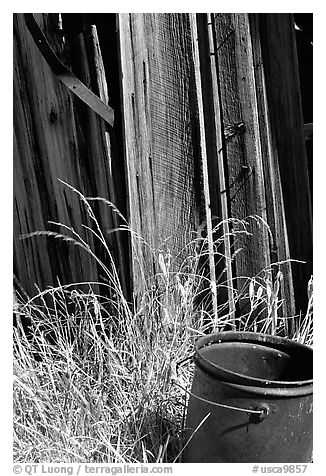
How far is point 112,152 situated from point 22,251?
0.80m

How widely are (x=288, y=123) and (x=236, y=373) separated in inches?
60.2

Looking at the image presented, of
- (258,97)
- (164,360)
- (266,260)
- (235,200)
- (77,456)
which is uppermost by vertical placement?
(258,97)

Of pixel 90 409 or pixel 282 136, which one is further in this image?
pixel 282 136

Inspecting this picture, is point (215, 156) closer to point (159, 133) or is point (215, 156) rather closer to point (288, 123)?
point (159, 133)

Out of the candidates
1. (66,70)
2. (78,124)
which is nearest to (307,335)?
(78,124)

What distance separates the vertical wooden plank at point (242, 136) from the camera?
2.96 m

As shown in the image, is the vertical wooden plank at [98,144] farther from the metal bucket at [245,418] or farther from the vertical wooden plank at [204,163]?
the metal bucket at [245,418]

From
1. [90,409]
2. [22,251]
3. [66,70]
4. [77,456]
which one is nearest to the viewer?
[77,456]

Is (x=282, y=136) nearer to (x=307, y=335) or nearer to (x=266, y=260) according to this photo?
(x=266, y=260)

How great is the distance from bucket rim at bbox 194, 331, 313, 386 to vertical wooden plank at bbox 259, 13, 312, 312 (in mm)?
831

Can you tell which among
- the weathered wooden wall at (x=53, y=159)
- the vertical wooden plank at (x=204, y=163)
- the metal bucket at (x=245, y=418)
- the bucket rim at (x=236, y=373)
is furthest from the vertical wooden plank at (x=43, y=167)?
the metal bucket at (x=245, y=418)

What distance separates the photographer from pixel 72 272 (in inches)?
125

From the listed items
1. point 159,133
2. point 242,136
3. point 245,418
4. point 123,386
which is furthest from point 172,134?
point 245,418

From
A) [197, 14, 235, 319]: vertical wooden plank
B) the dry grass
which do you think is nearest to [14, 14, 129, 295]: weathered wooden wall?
the dry grass
